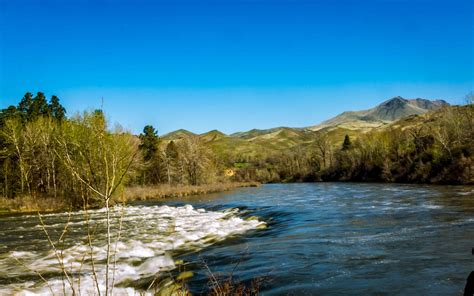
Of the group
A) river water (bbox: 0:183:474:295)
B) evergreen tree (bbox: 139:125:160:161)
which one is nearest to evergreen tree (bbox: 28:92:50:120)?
evergreen tree (bbox: 139:125:160:161)

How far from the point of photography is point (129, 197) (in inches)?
2329

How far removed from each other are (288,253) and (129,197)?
4662cm

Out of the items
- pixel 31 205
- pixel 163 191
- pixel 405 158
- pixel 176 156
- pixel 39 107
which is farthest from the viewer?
pixel 176 156

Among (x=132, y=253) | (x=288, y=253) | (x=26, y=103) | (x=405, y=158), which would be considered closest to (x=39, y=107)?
(x=26, y=103)

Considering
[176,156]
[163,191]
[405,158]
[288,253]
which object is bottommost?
[288,253]

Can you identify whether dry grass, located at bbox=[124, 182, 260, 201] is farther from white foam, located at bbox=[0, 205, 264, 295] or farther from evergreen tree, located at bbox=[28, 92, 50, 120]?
white foam, located at bbox=[0, 205, 264, 295]

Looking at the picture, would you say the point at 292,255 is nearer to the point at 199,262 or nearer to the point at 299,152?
the point at 199,262

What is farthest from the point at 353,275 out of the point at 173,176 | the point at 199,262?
the point at 173,176

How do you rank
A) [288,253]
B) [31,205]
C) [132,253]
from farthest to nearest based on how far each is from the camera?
[31,205] < [132,253] < [288,253]

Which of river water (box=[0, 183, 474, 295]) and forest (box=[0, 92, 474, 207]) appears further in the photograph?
forest (box=[0, 92, 474, 207])

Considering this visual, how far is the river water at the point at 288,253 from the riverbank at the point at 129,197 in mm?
5124

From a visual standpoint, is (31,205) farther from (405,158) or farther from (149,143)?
(405,158)

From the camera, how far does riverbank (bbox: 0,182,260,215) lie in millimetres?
44406

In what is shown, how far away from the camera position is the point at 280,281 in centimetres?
1230
